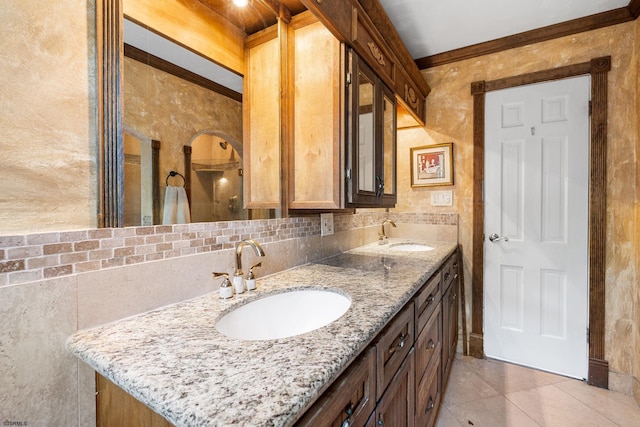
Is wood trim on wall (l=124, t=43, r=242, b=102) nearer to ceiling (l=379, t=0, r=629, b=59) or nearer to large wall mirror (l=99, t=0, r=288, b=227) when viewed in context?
large wall mirror (l=99, t=0, r=288, b=227)

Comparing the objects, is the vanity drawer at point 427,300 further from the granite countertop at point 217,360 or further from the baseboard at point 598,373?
the baseboard at point 598,373

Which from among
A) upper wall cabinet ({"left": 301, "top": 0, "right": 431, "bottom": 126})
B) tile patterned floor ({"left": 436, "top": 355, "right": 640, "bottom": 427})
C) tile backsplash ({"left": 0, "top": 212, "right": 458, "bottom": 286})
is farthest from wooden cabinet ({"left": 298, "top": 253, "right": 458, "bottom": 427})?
upper wall cabinet ({"left": 301, "top": 0, "right": 431, "bottom": 126})

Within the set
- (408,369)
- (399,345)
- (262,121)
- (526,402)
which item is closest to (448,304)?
(526,402)

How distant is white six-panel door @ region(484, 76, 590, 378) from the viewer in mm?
1881

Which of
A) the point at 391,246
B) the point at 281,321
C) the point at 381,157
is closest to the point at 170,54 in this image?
the point at 281,321

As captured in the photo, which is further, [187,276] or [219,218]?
[219,218]

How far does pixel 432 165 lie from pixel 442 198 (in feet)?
0.98

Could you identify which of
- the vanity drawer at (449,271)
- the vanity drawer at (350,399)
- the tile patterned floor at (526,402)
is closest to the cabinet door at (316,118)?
the vanity drawer at (350,399)

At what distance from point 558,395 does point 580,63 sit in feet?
7.28

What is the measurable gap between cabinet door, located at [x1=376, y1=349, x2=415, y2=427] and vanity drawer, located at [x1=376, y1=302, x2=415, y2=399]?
0.03m

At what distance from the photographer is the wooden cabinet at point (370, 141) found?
120cm

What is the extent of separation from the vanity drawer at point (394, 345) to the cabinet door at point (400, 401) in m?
0.03

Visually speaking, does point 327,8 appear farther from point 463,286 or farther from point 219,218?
point 463,286

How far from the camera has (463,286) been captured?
7.41 ft
